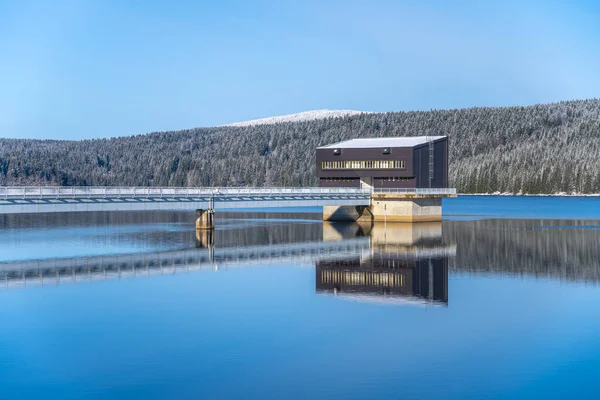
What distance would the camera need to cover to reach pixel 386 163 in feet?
305

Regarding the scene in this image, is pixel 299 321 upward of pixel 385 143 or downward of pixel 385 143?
downward

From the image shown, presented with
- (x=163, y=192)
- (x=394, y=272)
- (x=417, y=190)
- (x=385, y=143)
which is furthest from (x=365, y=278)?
(x=385, y=143)

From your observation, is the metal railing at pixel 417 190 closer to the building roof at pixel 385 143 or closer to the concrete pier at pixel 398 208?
the concrete pier at pixel 398 208

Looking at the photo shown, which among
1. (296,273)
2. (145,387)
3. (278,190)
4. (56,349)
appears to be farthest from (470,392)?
(278,190)

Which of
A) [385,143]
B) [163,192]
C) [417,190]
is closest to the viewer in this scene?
[163,192]

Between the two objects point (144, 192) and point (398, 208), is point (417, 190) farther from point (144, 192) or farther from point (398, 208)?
point (144, 192)

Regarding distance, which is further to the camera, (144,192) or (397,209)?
(397,209)

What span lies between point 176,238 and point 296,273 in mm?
24940

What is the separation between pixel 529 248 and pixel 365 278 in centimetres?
2231

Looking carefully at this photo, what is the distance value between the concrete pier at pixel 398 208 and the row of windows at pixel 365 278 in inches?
1719

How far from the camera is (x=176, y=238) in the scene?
235ft

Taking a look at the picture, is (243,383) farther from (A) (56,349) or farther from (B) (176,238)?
(B) (176,238)

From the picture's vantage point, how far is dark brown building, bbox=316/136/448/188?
91688 millimetres

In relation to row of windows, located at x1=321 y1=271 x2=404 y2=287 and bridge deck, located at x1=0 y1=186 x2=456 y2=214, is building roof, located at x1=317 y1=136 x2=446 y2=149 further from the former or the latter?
row of windows, located at x1=321 y1=271 x2=404 y2=287
